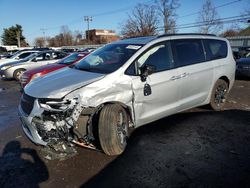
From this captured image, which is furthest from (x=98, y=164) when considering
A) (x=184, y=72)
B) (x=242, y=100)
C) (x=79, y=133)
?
(x=242, y=100)

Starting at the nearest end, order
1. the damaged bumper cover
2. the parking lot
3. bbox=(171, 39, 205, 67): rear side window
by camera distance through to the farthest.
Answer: the parking lot, the damaged bumper cover, bbox=(171, 39, 205, 67): rear side window

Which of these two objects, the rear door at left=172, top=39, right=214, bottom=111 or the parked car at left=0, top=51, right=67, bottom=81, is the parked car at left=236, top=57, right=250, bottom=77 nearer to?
the rear door at left=172, top=39, right=214, bottom=111

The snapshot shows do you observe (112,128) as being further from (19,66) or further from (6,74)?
(6,74)

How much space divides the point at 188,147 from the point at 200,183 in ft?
3.24

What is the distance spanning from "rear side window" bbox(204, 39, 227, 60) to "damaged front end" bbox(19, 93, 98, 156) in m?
3.13

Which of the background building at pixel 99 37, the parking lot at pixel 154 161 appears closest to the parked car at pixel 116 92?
the parking lot at pixel 154 161

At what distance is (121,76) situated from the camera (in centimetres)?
359

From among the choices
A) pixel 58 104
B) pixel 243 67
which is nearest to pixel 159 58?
pixel 58 104

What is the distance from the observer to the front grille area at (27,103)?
10.8 ft

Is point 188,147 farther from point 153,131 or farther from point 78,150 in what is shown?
point 78,150

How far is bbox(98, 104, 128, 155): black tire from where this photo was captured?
3.28 m

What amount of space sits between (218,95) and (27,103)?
4250 millimetres

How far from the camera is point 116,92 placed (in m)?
3.49

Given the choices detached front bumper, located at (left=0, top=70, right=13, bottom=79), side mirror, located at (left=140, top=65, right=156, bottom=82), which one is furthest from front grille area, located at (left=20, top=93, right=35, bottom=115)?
detached front bumper, located at (left=0, top=70, right=13, bottom=79)
